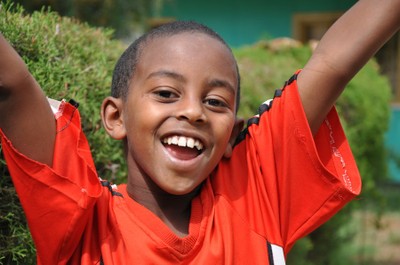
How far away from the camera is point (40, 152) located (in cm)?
175

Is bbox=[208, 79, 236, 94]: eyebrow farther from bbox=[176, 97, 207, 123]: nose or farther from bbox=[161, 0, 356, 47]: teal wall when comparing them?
bbox=[161, 0, 356, 47]: teal wall

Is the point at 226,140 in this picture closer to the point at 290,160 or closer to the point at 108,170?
the point at 290,160

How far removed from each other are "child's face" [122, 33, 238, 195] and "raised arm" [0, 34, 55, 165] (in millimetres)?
302

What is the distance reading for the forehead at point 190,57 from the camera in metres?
1.96

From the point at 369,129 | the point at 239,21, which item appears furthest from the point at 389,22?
the point at 239,21

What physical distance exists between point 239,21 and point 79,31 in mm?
11167

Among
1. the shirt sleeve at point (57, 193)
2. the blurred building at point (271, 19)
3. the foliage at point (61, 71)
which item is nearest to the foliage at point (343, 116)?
the foliage at point (61, 71)

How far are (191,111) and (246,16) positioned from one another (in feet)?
40.1

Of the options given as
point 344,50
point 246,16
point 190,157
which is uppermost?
point 246,16

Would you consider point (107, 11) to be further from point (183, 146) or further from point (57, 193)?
point (57, 193)

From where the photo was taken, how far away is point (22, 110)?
171 cm

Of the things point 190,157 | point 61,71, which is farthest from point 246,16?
point 190,157

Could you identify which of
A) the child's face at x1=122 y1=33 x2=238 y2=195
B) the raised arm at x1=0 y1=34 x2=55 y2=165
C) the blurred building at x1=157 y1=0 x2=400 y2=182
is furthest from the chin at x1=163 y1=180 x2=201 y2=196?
the blurred building at x1=157 y1=0 x2=400 y2=182

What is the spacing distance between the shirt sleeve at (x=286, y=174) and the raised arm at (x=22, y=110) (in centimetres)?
58
